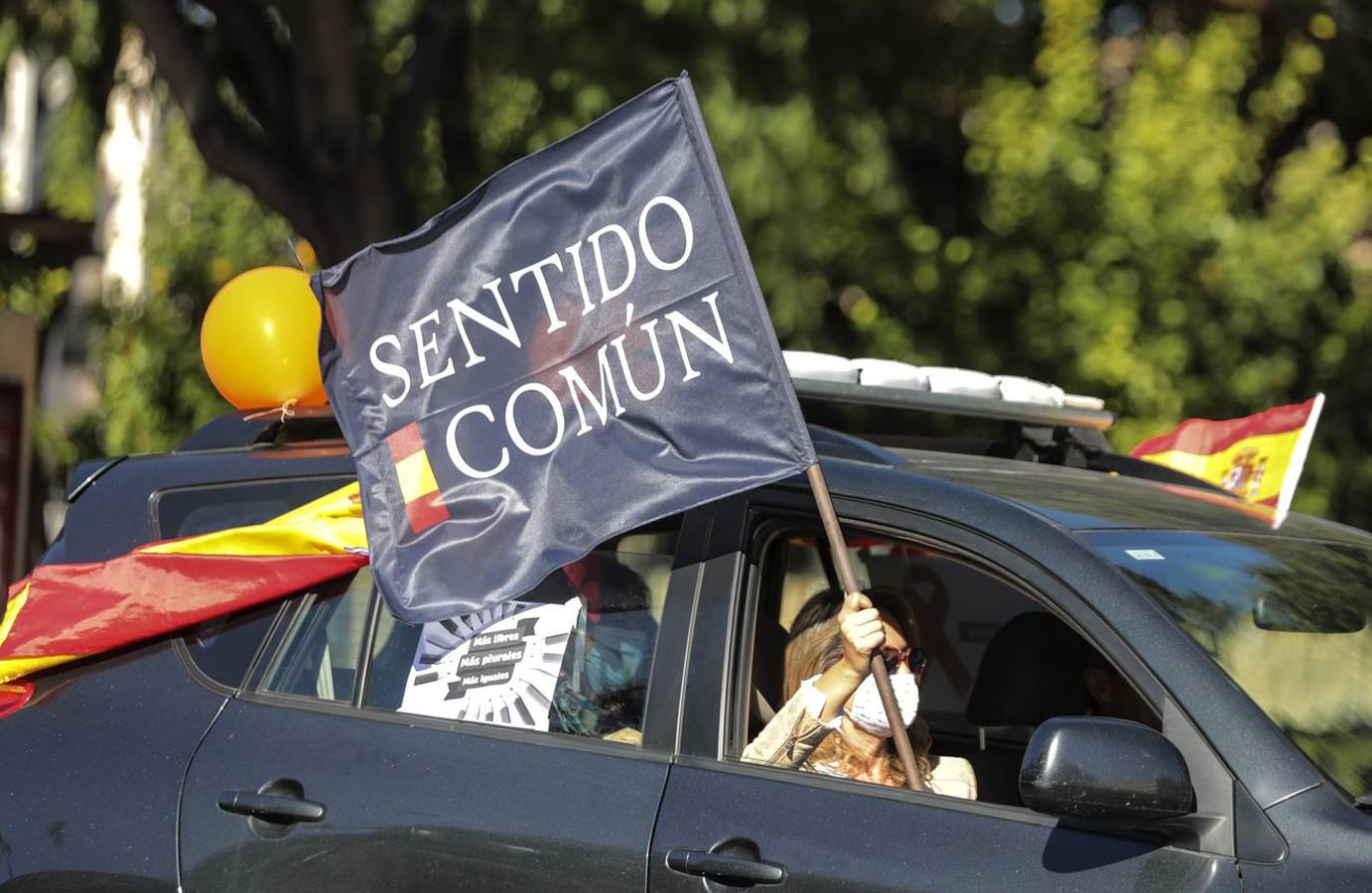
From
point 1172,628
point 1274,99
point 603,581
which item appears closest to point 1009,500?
point 1172,628


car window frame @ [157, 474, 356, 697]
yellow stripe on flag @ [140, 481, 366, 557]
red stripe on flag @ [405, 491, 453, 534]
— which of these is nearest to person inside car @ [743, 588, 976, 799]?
red stripe on flag @ [405, 491, 453, 534]

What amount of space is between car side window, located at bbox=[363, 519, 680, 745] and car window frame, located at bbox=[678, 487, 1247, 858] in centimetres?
14

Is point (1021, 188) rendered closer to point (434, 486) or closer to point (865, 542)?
point (865, 542)

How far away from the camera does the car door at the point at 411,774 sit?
3.23 meters

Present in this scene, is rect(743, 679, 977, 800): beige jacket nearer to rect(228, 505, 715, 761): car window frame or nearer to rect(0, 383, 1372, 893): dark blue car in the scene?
rect(0, 383, 1372, 893): dark blue car

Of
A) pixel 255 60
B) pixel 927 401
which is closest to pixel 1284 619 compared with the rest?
pixel 927 401

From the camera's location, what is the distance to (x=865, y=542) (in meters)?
4.25

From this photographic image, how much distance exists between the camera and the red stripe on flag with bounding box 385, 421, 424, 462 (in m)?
3.73

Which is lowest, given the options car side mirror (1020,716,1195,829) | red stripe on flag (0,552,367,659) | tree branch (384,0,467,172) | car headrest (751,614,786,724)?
car side mirror (1020,716,1195,829)

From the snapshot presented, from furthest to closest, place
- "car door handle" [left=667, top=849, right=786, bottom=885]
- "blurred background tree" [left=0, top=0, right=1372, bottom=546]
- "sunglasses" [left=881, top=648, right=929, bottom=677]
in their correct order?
1. "blurred background tree" [left=0, top=0, right=1372, bottom=546]
2. "sunglasses" [left=881, top=648, right=929, bottom=677]
3. "car door handle" [left=667, top=849, right=786, bottom=885]

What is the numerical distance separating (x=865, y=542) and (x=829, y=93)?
6.86 metres

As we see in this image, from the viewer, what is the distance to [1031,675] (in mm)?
4113

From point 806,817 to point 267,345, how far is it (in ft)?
6.19

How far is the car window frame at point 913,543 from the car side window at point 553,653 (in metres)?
0.14
